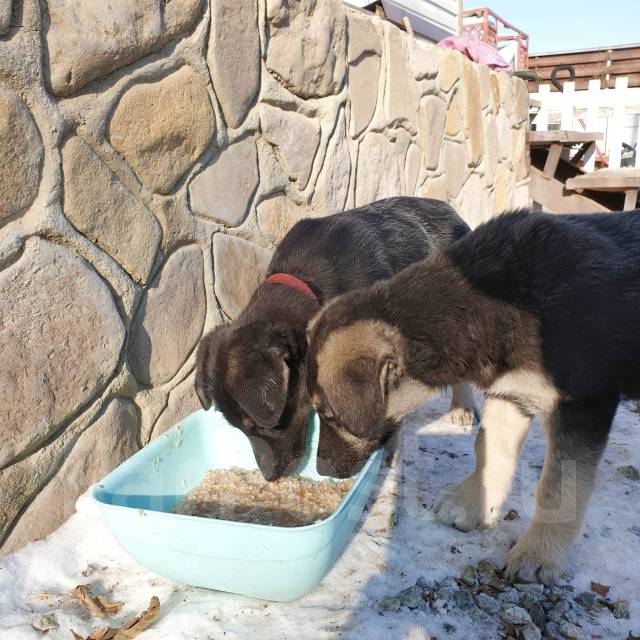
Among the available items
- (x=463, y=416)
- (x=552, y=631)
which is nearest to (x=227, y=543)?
(x=552, y=631)

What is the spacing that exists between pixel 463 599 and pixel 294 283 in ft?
5.47

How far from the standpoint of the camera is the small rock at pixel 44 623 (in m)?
2.21

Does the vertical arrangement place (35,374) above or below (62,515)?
above

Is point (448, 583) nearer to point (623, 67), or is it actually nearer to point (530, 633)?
point (530, 633)

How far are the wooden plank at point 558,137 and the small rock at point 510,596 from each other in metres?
8.00

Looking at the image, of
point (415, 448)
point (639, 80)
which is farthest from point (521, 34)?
point (415, 448)

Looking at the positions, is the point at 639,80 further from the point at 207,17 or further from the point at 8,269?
the point at 8,269

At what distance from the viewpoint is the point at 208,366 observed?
3039mm

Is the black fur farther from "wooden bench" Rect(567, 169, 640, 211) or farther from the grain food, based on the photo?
"wooden bench" Rect(567, 169, 640, 211)

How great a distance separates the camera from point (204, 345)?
318cm

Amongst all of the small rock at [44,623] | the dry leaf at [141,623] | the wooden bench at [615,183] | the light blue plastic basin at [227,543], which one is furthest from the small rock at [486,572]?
the wooden bench at [615,183]

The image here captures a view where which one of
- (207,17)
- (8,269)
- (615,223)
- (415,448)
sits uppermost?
(207,17)

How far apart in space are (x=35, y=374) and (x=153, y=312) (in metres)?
0.77

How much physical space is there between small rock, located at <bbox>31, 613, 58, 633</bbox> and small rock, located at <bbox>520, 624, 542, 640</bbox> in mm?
1694
